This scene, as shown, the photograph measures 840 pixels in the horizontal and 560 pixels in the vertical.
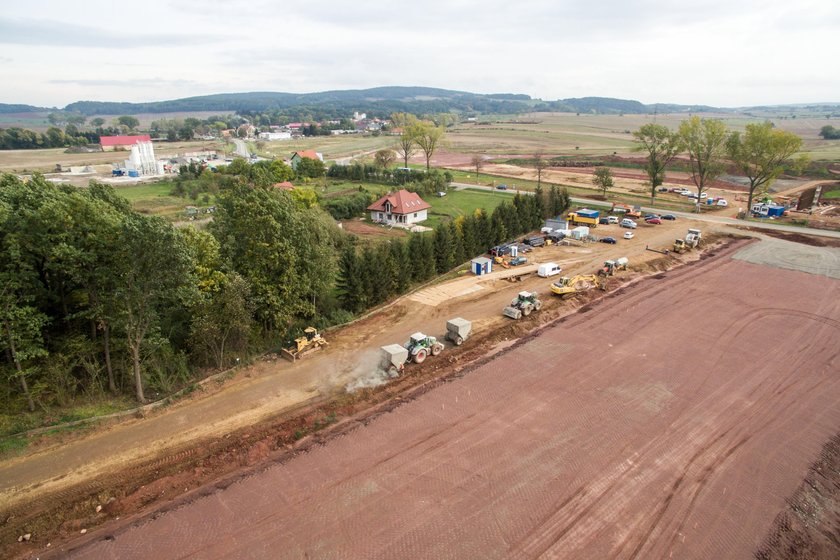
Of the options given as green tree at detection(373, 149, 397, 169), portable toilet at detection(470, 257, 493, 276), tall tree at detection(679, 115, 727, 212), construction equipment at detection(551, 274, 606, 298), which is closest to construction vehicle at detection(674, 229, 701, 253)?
construction equipment at detection(551, 274, 606, 298)

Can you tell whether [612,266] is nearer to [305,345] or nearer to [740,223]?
[305,345]

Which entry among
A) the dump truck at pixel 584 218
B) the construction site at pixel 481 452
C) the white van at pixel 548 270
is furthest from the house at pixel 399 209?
the construction site at pixel 481 452

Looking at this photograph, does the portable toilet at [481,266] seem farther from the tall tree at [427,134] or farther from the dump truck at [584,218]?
the tall tree at [427,134]

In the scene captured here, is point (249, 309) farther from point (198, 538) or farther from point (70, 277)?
point (198, 538)

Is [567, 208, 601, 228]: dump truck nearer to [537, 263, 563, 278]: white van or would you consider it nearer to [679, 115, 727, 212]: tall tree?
[679, 115, 727, 212]: tall tree

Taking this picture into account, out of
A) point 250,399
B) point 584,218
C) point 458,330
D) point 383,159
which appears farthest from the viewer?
point 383,159

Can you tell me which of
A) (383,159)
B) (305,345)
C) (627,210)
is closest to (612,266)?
(305,345)

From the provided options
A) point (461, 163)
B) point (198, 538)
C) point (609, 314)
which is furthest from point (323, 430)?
point (461, 163)
